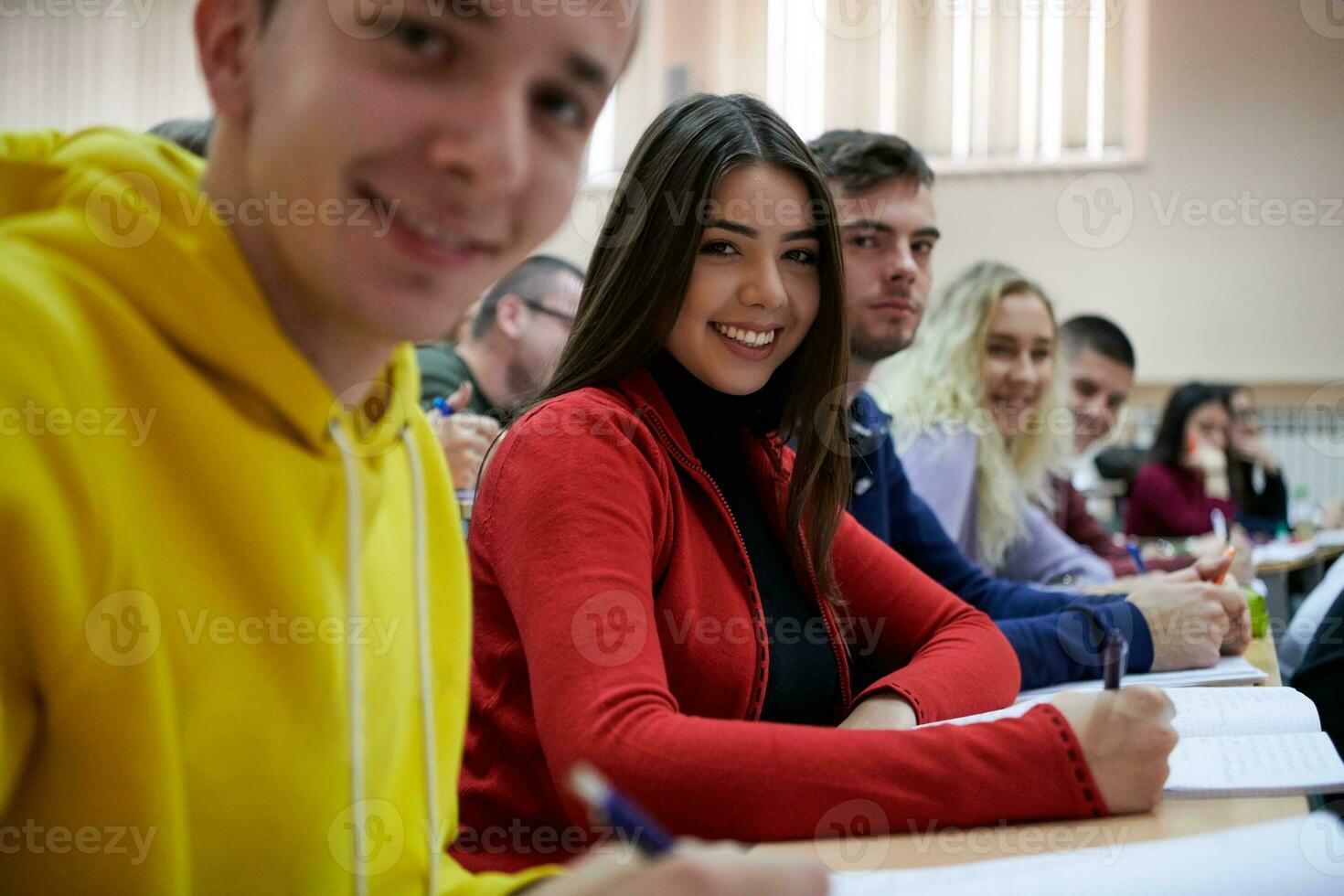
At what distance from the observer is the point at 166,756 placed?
0.52 metres

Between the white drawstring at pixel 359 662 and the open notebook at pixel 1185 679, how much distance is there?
33.6 inches

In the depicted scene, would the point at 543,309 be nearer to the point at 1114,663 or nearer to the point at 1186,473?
the point at 1114,663

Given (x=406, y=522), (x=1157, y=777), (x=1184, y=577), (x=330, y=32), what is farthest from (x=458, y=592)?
(x=1184, y=577)

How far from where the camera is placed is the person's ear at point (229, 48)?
1.79ft

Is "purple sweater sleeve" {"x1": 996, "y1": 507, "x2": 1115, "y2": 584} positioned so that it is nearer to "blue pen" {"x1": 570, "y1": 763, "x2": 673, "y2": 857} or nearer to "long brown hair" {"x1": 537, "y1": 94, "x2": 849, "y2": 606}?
"long brown hair" {"x1": 537, "y1": 94, "x2": 849, "y2": 606}

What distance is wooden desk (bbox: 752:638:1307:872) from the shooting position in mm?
784

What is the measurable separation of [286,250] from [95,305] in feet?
0.30

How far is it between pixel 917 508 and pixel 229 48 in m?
1.55

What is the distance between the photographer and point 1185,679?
1397mm

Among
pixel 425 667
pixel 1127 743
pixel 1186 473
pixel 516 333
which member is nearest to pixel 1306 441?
pixel 1186 473

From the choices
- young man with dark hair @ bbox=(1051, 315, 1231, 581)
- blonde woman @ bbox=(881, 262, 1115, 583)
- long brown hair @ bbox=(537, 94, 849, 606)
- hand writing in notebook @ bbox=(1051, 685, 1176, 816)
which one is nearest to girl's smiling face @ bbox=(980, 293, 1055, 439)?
blonde woman @ bbox=(881, 262, 1115, 583)

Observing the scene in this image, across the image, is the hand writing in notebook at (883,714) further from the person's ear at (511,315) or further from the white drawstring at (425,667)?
the person's ear at (511,315)

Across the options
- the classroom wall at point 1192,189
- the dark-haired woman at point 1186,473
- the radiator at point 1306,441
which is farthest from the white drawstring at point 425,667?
the radiator at point 1306,441

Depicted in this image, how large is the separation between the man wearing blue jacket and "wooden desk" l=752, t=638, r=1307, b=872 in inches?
23.0
